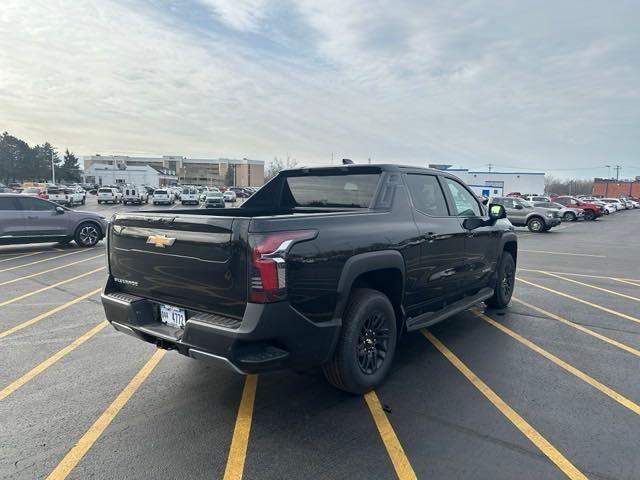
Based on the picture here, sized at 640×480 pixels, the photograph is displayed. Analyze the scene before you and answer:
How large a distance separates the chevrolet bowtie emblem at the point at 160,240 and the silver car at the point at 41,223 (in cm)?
1017

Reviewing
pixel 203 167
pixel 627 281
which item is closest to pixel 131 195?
pixel 627 281

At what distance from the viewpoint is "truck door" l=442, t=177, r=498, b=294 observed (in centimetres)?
505

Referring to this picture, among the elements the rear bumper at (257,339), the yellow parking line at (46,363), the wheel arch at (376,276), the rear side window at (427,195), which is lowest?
the yellow parking line at (46,363)

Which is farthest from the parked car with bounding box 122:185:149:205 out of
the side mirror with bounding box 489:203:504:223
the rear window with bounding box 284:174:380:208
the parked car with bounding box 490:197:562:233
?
the side mirror with bounding box 489:203:504:223

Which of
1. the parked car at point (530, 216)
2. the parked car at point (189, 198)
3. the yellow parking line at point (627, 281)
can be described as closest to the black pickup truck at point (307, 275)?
the yellow parking line at point (627, 281)

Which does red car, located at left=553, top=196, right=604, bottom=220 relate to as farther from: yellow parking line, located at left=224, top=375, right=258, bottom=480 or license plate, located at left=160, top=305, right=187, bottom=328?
license plate, located at left=160, top=305, right=187, bottom=328

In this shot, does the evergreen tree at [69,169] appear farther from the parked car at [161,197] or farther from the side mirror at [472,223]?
the side mirror at [472,223]

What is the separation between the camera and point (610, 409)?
3492mm

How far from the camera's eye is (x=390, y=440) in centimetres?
302

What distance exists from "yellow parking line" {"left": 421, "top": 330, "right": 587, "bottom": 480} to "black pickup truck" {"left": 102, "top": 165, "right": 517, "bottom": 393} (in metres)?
0.52

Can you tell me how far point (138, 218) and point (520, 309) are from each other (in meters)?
5.45

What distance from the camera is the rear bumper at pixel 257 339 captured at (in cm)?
286

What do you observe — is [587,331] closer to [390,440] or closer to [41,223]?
[390,440]

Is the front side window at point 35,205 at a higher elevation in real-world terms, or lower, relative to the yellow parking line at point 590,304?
higher
